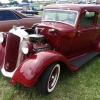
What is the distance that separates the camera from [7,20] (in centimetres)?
595

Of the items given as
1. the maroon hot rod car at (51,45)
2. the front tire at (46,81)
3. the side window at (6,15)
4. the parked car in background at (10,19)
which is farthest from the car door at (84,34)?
the side window at (6,15)

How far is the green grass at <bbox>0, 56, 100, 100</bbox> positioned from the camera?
109 inches

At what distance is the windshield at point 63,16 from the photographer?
3523mm

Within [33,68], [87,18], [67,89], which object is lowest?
[67,89]

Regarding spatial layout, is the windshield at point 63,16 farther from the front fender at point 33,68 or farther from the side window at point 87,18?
the front fender at point 33,68

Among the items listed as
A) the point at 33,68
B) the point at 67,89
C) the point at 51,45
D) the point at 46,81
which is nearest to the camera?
the point at 33,68

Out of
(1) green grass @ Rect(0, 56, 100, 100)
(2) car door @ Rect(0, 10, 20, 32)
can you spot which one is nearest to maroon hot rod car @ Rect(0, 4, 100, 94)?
(1) green grass @ Rect(0, 56, 100, 100)

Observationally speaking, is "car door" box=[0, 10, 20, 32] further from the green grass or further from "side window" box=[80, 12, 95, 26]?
"side window" box=[80, 12, 95, 26]

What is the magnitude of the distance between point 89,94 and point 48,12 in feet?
7.48

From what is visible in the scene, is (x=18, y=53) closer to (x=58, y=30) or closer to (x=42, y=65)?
(x=42, y=65)

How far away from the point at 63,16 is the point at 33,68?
173 centimetres

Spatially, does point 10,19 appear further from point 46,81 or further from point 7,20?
point 46,81

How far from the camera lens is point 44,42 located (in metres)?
3.37

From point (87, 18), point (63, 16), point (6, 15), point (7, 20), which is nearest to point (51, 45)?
point (63, 16)
